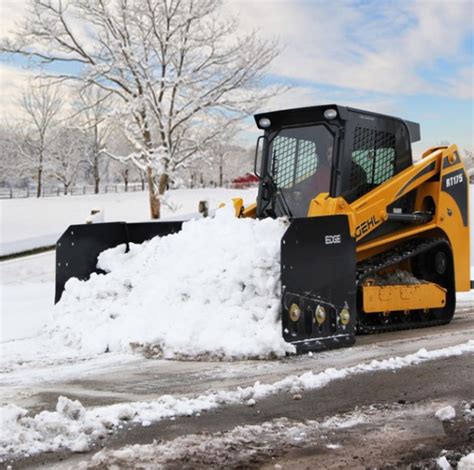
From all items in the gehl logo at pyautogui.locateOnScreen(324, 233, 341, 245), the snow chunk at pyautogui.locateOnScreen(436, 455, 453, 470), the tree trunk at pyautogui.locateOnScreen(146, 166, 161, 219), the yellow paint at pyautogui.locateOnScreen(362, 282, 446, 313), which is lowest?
the snow chunk at pyautogui.locateOnScreen(436, 455, 453, 470)

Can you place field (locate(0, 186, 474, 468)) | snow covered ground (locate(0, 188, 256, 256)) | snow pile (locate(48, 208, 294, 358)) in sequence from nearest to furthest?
1. field (locate(0, 186, 474, 468))
2. snow pile (locate(48, 208, 294, 358))
3. snow covered ground (locate(0, 188, 256, 256))

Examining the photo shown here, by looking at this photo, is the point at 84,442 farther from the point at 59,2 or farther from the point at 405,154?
the point at 59,2

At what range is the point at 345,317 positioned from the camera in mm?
6242

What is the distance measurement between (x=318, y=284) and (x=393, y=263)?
57.6 inches

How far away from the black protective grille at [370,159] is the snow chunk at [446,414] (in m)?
3.33

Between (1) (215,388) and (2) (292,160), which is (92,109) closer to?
(2) (292,160)

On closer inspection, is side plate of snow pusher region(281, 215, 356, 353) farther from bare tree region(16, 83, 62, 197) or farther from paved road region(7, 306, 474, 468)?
bare tree region(16, 83, 62, 197)

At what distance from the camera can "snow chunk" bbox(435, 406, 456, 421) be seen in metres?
4.04

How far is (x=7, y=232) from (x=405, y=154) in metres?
18.6

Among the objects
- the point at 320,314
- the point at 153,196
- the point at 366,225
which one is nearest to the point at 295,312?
the point at 320,314

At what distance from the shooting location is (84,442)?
3.48 metres

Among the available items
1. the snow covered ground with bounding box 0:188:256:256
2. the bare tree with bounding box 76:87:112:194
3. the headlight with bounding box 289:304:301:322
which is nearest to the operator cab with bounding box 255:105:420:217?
the headlight with bounding box 289:304:301:322

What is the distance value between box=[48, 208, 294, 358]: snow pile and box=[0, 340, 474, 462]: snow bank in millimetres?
945

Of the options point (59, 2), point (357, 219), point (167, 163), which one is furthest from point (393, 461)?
point (59, 2)
